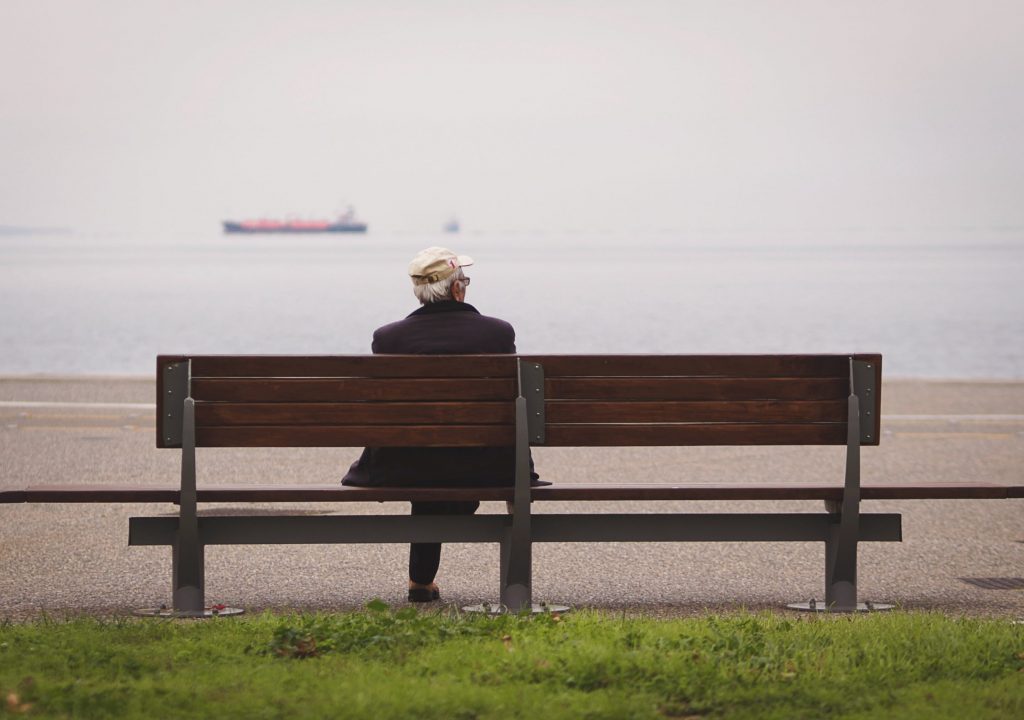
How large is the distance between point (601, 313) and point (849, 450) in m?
59.4

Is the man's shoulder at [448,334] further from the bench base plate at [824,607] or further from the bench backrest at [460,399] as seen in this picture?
the bench base plate at [824,607]

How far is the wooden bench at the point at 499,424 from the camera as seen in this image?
620 cm

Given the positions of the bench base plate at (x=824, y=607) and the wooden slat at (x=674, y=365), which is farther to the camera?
the bench base plate at (x=824, y=607)

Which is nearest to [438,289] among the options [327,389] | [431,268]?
[431,268]

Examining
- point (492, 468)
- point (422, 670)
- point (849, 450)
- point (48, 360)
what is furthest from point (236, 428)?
point (48, 360)

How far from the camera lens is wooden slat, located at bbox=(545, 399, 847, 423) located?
627 cm

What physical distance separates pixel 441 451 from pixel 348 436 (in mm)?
387

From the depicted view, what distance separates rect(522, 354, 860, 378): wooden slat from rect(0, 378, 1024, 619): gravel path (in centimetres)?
96

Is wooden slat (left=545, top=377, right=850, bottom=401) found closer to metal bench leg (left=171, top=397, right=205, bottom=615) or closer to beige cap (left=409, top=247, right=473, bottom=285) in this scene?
beige cap (left=409, top=247, right=473, bottom=285)

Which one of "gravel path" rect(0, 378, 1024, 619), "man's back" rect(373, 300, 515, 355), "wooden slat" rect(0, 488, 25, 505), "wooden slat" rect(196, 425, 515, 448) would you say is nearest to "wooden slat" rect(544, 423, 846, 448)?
"wooden slat" rect(196, 425, 515, 448)

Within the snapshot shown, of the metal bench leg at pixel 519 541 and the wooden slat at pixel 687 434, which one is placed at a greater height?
the wooden slat at pixel 687 434

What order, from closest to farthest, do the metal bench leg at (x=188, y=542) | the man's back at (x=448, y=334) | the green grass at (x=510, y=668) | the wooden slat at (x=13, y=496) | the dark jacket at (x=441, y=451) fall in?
the green grass at (x=510, y=668) → the metal bench leg at (x=188, y=542) → the wooden slat at (x=13, y=496) → the dark jacket at (x=441, y=451) → the man's back at (x=448, y=334)

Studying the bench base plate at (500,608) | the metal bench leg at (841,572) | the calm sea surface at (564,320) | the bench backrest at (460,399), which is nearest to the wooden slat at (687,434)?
the bench backrest at (460,399)

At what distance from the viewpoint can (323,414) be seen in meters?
6.20
